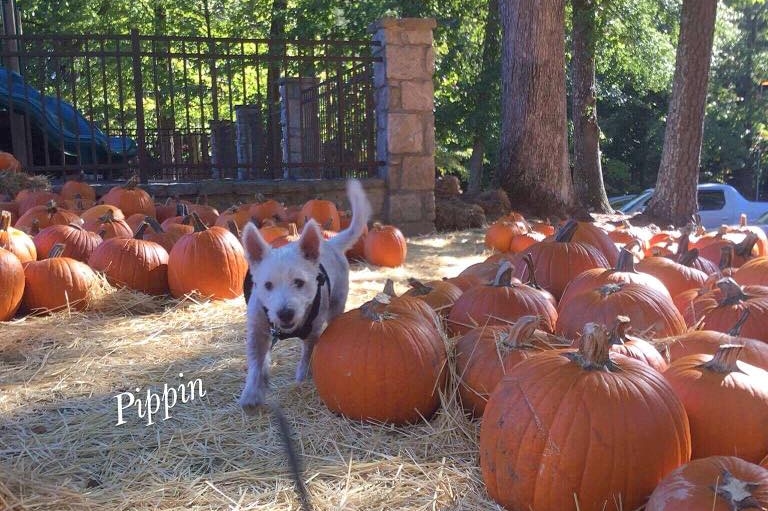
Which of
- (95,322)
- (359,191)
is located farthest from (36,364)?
(359,191)

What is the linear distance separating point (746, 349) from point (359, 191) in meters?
2.07

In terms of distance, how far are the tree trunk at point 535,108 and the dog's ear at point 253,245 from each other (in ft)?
29.4

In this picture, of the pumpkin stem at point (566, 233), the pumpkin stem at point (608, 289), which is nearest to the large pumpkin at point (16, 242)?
the pumpkin stem at point (566, 233)

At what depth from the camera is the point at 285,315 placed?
3.05m

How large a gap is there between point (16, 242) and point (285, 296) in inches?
133

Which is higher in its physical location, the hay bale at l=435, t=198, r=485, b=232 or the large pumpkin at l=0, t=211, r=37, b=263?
the large pumpkin at l=0, t=211, r=37, b=263

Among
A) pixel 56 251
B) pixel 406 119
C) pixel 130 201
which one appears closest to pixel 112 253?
pixel 56 251

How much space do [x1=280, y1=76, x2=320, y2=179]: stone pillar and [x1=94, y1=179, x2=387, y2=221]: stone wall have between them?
171cm

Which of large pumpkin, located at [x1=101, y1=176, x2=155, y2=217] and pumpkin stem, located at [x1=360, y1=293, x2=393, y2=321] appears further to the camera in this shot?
large pumpkin, located at [x1=101, y1=176, x2=155, y2=217]

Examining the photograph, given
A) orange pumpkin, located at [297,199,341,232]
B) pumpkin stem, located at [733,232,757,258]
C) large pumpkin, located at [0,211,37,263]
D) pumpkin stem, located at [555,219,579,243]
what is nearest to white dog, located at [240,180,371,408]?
pumpkin stem, located at [555,219,579,243]

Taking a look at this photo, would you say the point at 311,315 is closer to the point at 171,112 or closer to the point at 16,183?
the point at 16,183

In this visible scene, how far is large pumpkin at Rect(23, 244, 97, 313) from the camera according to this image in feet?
16.8

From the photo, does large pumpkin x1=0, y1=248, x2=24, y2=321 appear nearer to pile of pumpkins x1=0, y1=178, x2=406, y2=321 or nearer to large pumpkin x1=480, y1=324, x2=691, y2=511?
pile of pumpkins x1=0, y1=178, x2=406, y2=321

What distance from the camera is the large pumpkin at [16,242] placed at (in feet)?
17.6
